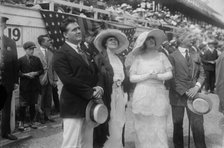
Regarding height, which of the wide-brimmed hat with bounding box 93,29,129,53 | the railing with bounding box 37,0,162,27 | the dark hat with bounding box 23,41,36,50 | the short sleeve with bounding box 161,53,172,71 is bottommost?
the short sleeve with bounding box 161,53,172,71

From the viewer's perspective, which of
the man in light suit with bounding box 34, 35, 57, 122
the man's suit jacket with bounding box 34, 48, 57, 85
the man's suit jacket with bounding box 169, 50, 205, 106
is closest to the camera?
the man's suit jacket with bounding box 169, 50, 205, 106

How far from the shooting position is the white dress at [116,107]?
2268 millimetres

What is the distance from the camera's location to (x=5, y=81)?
209cm

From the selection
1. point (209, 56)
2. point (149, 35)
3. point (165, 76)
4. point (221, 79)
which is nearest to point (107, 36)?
point (149, 35)

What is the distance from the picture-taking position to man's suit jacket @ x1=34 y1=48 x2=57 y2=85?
2.63 m

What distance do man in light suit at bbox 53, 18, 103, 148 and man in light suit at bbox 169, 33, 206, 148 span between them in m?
0.73

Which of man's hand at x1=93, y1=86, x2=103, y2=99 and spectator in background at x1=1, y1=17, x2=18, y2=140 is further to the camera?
spectator in background at x1=1, y1=17, x2=18, y2=140

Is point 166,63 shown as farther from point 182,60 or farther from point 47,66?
point 47,66

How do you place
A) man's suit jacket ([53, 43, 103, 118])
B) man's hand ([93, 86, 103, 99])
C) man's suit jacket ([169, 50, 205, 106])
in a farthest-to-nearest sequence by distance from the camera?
1. man's suit jacket ([169, 50, 205, 106])
2. man's hand ([93, 86, 103, 99])
3. man's suit jacket ([53, 43, 103, 118])

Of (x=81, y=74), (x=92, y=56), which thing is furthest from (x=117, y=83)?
(x=81, y=74)

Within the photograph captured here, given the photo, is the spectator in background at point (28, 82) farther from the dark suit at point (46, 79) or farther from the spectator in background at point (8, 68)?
the spectator in background at point (8, 68)

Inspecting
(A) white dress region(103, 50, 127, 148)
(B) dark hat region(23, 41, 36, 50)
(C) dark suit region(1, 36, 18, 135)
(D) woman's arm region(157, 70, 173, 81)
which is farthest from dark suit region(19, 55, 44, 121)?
(D) woman's arm region(157, 70, 173, 81)

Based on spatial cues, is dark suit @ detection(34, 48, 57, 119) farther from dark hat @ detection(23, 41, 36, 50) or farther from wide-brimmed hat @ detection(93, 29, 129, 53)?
wide-brimmed hat @ detection(93, 29, 129, 53)

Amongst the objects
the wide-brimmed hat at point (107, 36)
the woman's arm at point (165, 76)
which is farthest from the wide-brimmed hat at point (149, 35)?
the woman's arm at point (165, 76)
